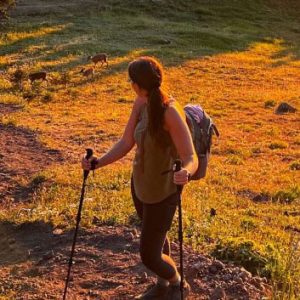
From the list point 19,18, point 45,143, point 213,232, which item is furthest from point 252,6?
point 213,232

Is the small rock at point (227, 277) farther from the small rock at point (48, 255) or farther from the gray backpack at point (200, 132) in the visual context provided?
the small rock at point (48, 255)

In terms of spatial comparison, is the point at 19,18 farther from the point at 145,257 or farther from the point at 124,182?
the point at 145,257

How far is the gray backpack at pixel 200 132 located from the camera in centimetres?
534

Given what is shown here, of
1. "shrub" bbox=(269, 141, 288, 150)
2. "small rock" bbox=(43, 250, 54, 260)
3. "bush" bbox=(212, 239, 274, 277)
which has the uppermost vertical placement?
"bush" bbox=(212, 239, 274, 277)

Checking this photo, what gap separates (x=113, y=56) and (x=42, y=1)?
686 inches

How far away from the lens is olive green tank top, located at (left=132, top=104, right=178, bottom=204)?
5008 mm

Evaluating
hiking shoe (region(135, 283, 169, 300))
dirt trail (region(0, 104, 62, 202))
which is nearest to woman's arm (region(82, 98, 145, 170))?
hiking shoe (region(135, 283, 169, 300))

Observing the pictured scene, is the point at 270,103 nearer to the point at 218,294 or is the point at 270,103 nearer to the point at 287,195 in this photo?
the point at 287,195

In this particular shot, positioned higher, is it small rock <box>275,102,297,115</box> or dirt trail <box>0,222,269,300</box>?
dirt trail <box>0,222,269,300</box>

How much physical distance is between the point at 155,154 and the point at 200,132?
1.91 ft

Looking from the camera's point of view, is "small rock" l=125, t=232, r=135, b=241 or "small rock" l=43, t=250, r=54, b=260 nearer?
Result: "small rock" l=43, t=250, r=54, b=260

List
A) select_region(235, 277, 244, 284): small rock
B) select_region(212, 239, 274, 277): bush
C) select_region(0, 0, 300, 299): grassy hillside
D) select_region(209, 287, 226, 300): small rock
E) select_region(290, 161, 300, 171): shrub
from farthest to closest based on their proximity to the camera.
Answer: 1. select_region(290, 161, 300, 171): shrub
2. select_region(0, 0, 300, 299): grassy hillside
3. select_region(212, 239, 274, 277): bush
4. select_region(235, 277, 244, 284): small rock
5. select_region(209, 287, 226, 300): small rock

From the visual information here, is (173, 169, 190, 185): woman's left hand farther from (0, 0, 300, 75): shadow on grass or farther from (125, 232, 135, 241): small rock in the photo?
(0, 0, 300, 75): shadow on grass

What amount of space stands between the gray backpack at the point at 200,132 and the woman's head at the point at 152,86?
0.53m
